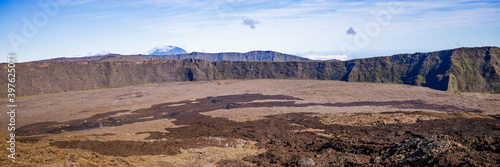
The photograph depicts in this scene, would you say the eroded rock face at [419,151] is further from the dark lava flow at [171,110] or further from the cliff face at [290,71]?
the cliff face at [290,71]

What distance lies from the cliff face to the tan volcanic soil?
480 inches

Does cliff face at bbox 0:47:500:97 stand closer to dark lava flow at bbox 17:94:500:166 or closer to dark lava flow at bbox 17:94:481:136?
dark lava flow at bbox 17:94:481:136

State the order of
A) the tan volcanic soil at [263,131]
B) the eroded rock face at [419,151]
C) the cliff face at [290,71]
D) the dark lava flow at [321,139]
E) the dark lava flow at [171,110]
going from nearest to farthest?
the eroded rock face at [419,151] → the dark lava flow at [321,139] → the tan volcanic soil at [263,131] → the dark lava flow at [171,110] → the cliff face at [290,71]

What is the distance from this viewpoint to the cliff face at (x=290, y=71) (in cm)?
5266

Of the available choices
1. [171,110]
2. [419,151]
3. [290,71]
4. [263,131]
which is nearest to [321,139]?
[263,131]

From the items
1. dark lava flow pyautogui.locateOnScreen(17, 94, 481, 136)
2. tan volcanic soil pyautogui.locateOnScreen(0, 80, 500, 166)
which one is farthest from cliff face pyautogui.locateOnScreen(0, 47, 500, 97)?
dark lava flow pyautogui.locateOnScreen(17, 94, 481, 136)

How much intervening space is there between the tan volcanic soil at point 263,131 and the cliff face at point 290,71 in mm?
12193

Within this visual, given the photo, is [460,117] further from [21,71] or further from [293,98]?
[21,71]

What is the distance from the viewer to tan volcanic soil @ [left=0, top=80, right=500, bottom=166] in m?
13.4

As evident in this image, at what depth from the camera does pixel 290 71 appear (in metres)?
81.8

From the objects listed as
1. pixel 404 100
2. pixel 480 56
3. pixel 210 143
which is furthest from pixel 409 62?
pixel 210 143

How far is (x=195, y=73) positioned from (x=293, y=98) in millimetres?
47579

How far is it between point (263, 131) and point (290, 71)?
60592mm

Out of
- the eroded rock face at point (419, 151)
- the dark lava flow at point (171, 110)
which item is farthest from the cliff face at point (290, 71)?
the eroded rock face at point (419, 151)
